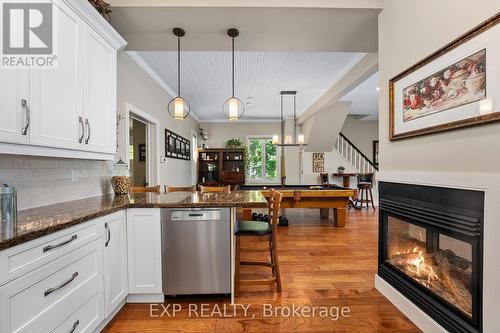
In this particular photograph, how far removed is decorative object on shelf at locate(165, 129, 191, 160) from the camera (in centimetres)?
486

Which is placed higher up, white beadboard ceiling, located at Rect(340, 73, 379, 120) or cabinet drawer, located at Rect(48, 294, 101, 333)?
white beadboard ceiling, located at Rect(340, 73, 379, 120)

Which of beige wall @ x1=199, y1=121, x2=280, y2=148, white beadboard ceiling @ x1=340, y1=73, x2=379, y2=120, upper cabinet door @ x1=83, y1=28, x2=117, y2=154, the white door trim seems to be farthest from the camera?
beige wall @ x1=199, y1=121, x2=280, y2=148

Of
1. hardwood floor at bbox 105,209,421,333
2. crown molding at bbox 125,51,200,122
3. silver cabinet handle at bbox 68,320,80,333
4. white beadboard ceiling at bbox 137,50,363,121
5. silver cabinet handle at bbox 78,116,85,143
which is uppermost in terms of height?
white beadboard ceiling at bbox 137,50,363,121

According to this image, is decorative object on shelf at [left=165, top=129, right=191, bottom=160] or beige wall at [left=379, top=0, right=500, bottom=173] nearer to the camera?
beige wall at [left=379, top=0, right=500, bottom=173]

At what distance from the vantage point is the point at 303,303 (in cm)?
217

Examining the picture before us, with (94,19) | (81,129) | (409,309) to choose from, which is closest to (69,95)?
(81,129)

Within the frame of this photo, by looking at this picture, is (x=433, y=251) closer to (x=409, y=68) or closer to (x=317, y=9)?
(x=409, y=68)

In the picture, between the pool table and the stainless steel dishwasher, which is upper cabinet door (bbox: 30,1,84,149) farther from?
the pool table

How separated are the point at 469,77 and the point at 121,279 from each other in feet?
9.35

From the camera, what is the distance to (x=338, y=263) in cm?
303

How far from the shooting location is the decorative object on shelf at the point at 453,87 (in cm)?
132

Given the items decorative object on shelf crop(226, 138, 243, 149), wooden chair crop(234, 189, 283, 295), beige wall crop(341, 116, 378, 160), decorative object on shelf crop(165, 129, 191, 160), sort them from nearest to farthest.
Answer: wooden chair crop(234, 189, 283, 295), decorative object on shelf crop(165, 129, 191, 160), decorative object on shelf crop(226, 138, 243, 149), beige wall crop(341, 116, 378, 160)

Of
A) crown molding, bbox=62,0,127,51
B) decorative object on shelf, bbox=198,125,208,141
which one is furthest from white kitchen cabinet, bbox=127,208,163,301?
decorative object on shelf, bbox=198,125,208,141

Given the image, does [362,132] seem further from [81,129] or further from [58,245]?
[58,245]
